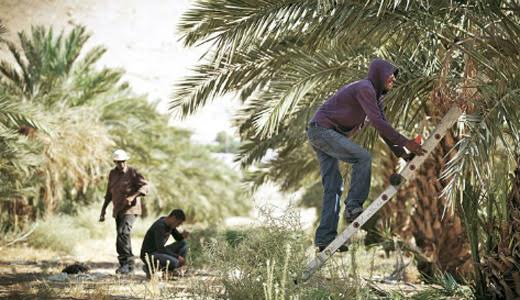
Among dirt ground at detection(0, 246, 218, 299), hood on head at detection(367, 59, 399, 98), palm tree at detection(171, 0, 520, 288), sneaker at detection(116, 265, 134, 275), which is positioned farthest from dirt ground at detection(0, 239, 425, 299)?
palm tree at detection(171, 0, 520, 288)

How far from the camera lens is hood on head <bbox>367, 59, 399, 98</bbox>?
6574mm

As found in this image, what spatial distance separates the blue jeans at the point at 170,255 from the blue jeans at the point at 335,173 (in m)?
3.52

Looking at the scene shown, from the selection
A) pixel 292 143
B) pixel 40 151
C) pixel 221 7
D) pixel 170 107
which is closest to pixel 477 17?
pixel 221 7

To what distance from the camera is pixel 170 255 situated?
404 inches

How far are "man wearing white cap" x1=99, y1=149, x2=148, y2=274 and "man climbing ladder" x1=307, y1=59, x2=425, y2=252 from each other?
4695 mm

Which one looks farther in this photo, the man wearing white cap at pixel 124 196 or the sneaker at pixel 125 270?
the sneaker at pixel 125 270

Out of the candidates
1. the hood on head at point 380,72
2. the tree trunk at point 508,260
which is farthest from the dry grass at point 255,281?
the hood on head at point 380,72

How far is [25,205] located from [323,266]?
43.5 ft

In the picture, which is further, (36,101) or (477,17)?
(36,101)

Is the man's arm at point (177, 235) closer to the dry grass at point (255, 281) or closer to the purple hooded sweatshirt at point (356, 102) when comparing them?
the dry grass at point (255, 281)

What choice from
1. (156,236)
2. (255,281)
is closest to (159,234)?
(156,236)

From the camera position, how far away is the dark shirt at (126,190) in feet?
35.5

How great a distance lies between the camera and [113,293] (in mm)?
8086

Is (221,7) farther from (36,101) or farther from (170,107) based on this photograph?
(36,101)
